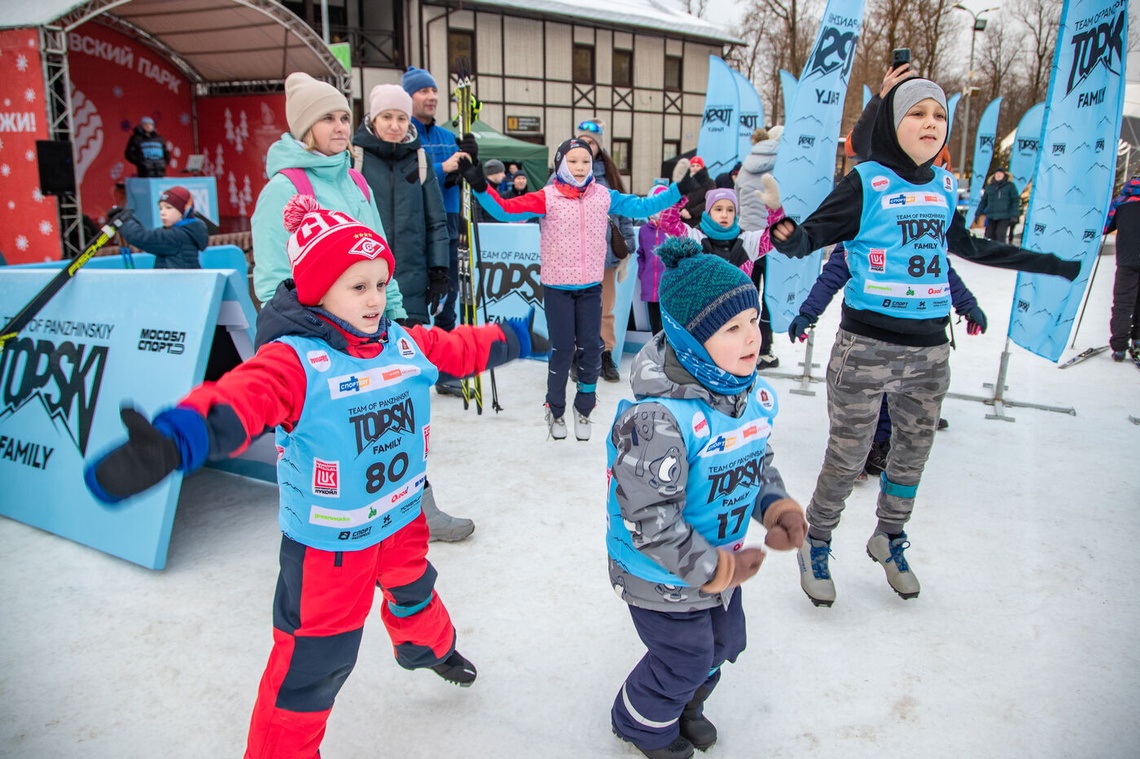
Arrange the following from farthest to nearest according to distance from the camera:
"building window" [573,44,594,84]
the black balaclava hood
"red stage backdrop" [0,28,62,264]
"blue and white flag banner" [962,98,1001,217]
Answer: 1. "building window" [573,44,594,84]
2. "blue and white flag banner" [962,98,1001,217]
3. "red stage backdrop" [0,28,62,264]
4. the black balaclava hood

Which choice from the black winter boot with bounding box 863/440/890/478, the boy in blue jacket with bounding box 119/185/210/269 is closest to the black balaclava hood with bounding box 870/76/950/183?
the black winter boot with bounding box 863/440/890/478

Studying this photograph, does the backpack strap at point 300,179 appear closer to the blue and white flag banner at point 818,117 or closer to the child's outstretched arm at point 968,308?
the child's outstretched arm at point 968,308

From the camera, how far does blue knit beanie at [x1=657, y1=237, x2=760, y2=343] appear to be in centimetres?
190

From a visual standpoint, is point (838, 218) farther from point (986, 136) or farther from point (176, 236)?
point (986, 136)

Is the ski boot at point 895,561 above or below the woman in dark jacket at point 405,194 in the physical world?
below

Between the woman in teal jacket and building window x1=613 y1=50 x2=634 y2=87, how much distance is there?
85.2 feet

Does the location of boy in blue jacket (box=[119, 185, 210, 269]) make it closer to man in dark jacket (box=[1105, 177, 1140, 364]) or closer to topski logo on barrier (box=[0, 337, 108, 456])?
topski logo on barrier (box=[0, 337, 108, 456])

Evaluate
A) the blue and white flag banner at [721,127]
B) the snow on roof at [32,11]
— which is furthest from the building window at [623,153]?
the snow on roof at [32,11]

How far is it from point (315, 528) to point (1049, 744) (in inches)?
89.0

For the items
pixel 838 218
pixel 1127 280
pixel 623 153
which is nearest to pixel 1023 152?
pixel 1127 280

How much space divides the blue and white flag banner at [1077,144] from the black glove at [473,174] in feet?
12.6

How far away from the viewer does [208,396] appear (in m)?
1.52

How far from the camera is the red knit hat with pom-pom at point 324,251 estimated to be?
1.89m

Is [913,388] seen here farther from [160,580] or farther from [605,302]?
[605,302]
